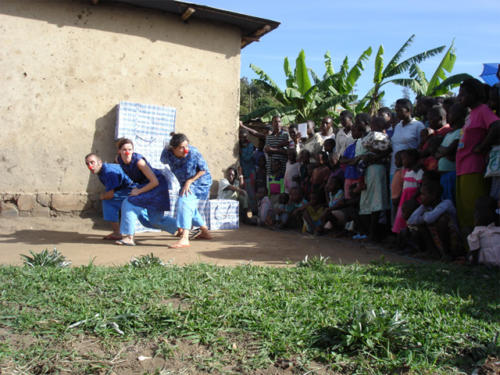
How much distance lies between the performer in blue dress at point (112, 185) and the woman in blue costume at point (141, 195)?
11.3 inches

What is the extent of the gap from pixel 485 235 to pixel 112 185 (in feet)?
16.4

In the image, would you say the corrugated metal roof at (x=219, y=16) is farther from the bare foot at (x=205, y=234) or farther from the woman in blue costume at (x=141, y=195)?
the bare foot at (x=205, y=234)

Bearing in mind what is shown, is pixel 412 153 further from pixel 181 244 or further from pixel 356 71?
pixel 356 71

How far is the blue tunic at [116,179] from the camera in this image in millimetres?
6676

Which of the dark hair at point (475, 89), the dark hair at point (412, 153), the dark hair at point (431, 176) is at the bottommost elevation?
the dark hair at point (431, 176)

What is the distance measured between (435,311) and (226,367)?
1.50 meters

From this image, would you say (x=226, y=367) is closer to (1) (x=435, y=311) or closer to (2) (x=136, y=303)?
(2) (x=136, y=303)

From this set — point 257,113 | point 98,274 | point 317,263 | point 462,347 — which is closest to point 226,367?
point 462,347

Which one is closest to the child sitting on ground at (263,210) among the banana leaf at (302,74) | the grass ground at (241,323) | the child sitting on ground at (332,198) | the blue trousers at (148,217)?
the child sitting on ground at (332,198)

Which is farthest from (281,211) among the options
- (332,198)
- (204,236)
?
(204,236)

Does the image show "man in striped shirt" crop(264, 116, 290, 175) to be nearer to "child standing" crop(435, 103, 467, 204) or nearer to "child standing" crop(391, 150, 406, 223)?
"child standing" crop(391, 150, 406, 223)

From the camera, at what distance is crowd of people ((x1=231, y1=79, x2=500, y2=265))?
15.7 feet

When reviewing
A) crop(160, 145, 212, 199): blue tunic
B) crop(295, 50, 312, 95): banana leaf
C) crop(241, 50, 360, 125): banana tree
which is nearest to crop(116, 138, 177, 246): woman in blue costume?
crop(160, 145, 212, 199): blue tunic

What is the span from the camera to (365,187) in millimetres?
6488
